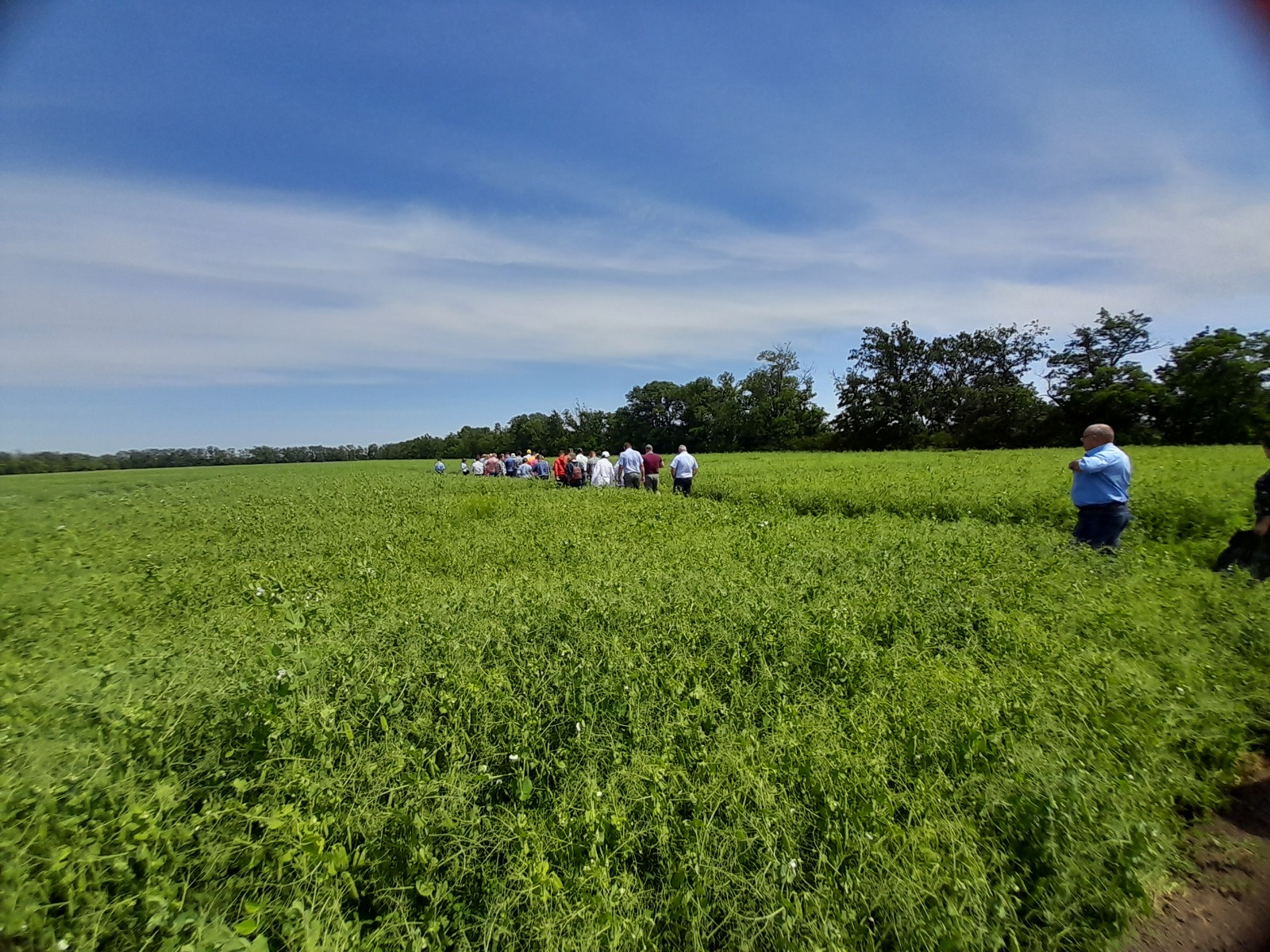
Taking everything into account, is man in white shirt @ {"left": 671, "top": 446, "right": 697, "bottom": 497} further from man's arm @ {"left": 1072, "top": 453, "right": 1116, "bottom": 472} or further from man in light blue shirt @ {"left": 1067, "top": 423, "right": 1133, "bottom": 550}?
man's arm @ {"left": 1072, "top": 453, "right": 1116, "bottom": 472}

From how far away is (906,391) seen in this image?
6612 centimetres

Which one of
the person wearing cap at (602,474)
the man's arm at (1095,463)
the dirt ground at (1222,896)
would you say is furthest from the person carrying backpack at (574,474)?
the dirt ground at (1222,896)

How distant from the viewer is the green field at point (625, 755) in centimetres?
248

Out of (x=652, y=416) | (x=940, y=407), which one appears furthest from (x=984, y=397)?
(x=652, y=416)

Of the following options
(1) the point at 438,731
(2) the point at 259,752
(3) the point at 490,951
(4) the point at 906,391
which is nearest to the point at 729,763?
(3) the point at 490,951

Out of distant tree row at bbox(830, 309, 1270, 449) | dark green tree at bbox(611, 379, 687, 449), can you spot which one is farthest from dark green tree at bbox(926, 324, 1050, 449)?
dark green tree at bbox(611, 379, 687, 449)

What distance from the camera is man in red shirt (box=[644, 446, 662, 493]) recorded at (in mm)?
18516

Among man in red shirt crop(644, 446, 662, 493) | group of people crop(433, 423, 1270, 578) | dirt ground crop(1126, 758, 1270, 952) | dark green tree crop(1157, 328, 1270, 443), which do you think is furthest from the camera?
dark green tree crop(1157, 328, 1270, 443)

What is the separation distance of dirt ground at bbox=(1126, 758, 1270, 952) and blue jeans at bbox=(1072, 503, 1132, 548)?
4573 mm

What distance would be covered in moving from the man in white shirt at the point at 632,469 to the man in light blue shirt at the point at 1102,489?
42.3ft

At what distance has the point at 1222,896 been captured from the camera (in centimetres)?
286

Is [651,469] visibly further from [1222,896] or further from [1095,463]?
[1222,896]

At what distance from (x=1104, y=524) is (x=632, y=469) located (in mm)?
13282

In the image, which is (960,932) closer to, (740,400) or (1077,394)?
(1077,394)
